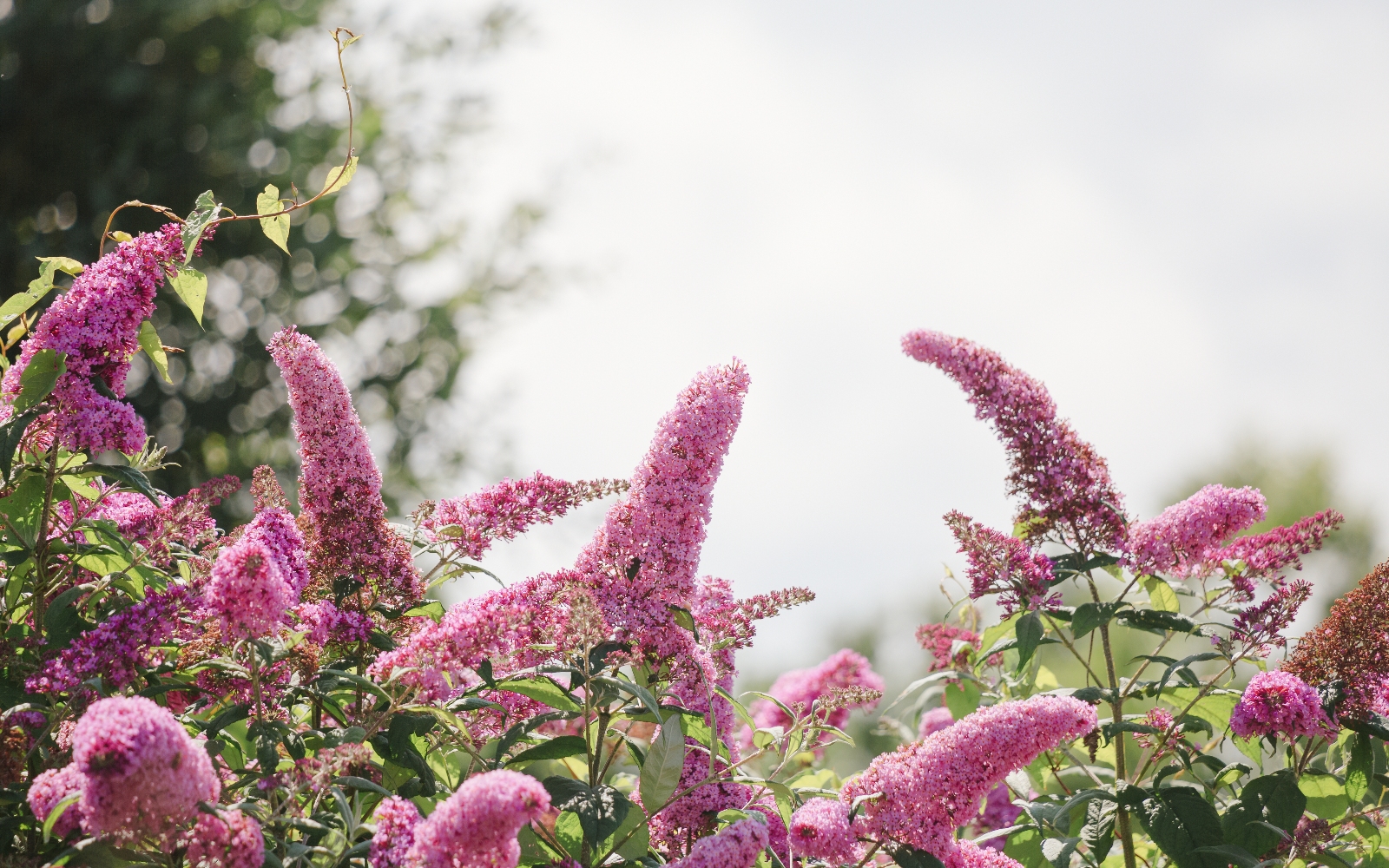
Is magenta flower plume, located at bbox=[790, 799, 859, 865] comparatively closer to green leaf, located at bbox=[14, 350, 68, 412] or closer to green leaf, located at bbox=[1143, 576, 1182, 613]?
green leaf, located at bbox=[1143, 576, 1182, 613]

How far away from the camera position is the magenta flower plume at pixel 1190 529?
2295 millimetres

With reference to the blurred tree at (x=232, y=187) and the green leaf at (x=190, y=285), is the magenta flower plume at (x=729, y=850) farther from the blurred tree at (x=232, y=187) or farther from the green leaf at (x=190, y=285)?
the blurred tree at (x=232, y=187)

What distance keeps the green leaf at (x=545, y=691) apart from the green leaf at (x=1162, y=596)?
1379 mm

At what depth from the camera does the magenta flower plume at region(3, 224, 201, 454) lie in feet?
5.70

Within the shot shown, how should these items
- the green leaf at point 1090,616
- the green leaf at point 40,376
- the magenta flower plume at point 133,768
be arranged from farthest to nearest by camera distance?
Result: the green leaf at point 1090,616 → the green leaf at point 40,376 → the magenta flower plume at point 133,768

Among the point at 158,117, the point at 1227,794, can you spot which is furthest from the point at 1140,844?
the point at 158,117

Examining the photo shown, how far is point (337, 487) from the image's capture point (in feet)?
6.22

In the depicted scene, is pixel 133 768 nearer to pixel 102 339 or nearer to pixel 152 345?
pixel 102 339

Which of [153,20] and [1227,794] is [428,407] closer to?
[153,20]

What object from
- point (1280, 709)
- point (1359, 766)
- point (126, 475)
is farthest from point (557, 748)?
point (1359, 766)

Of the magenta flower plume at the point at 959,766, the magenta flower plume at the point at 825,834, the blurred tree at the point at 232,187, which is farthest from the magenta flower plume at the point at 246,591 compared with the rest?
the blurred tree at the point at 232,187

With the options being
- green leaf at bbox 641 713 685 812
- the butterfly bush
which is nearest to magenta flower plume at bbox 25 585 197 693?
the butterfly bush

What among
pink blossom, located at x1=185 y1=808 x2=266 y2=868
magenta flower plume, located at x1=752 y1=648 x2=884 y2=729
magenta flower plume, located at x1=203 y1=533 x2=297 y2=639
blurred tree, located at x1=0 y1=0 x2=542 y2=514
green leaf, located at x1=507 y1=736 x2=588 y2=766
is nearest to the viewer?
pink blossom, located at x1=185 y1=808 x2=266 y2=868

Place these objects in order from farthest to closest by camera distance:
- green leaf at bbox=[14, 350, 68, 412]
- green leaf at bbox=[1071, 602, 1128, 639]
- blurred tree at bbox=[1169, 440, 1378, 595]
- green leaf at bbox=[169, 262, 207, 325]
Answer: blurred tree at bbox=[1169, 440, 1378, 595], green leaf at bbox=[1071, 602, 1128, 639], green leaf at bbox=[169, 262, 207, 325], green leaf at bbox=[14, 350, 68, 412]
